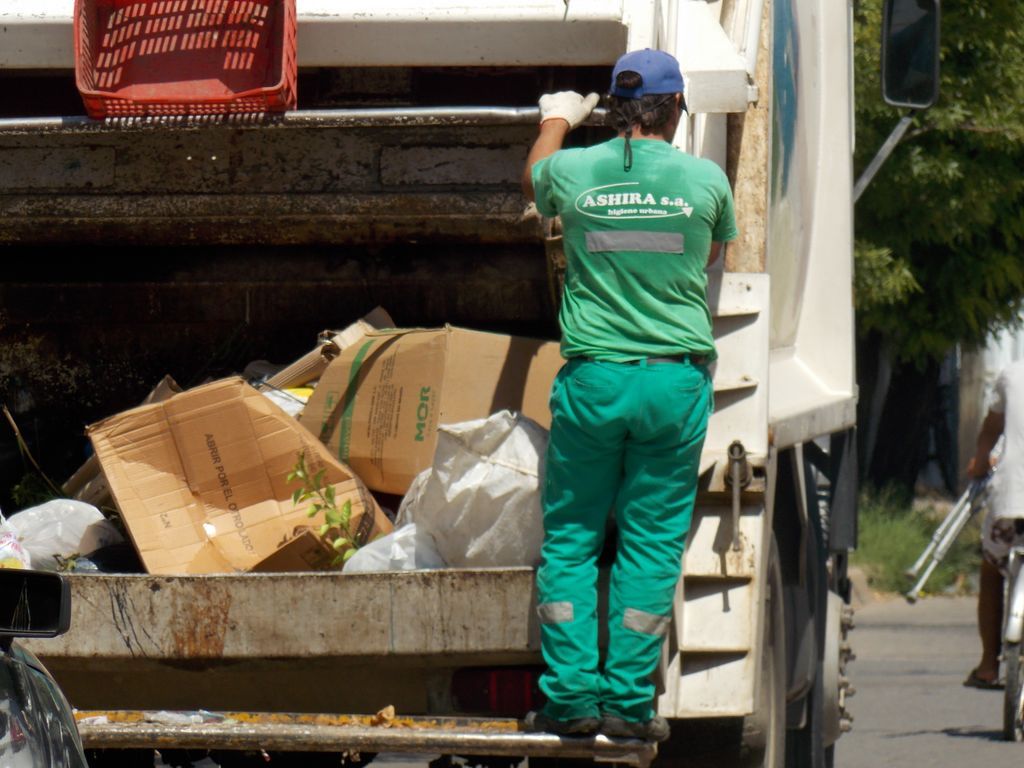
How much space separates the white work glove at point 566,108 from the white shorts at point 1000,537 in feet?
11.9

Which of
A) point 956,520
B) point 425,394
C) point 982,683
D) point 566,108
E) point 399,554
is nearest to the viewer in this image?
point 399,554

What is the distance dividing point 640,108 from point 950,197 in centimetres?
838

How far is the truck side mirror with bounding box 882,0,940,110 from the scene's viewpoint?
5051 millimetres

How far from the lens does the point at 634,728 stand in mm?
3369

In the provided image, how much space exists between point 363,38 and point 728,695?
5.29 feet

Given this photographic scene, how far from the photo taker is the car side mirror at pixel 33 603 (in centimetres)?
237

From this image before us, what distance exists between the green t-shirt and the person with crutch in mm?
3566

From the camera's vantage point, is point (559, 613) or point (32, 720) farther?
point (559, 613)

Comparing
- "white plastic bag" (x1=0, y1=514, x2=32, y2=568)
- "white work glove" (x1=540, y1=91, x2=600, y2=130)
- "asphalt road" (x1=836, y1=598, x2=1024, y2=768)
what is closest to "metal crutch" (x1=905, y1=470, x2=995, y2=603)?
"asphalt road" (x1=836, y1=598, x2=1024, y2=768)

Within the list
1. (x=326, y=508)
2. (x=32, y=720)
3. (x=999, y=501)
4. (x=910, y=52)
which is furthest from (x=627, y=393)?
(x=999, y=501)

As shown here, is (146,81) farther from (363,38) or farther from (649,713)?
(649,713)

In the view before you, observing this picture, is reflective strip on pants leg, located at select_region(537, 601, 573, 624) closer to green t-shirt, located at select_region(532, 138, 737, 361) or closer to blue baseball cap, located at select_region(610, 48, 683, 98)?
green t-shirt, located at select_region(532, 138, 737, 361)

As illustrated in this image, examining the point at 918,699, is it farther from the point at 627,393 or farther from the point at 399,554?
the point at 627,393

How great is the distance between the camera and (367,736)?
3.38m
